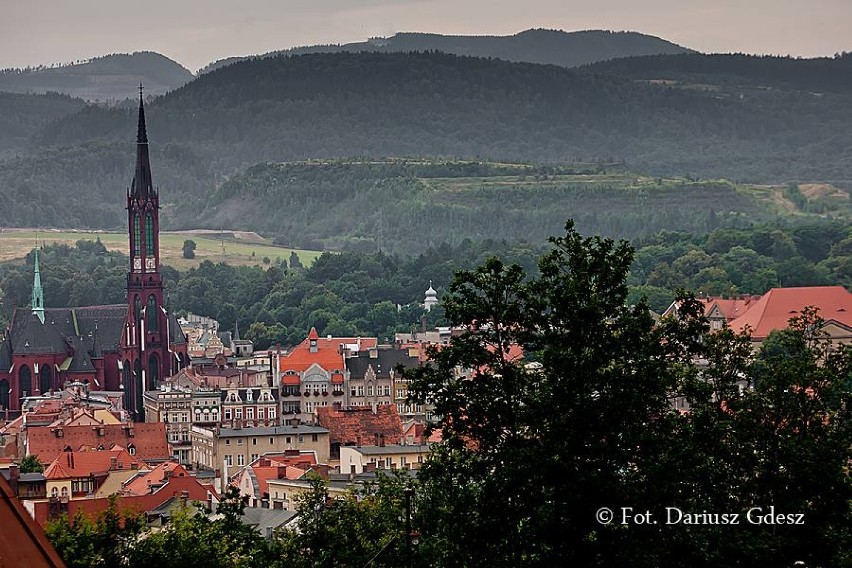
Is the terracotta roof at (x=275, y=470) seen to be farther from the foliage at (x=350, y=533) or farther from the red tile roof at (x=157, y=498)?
the foliage at (x=350, y=533)

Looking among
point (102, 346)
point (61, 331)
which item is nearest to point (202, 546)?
point (102, 346)

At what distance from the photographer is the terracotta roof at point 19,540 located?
15781 mm

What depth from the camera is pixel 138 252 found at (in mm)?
153125

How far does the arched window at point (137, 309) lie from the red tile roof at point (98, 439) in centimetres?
4048

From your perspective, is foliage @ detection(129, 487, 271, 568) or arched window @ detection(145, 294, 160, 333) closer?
foliage @ detection(129, 487, 271, 568)

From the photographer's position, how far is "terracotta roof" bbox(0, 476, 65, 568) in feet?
51.8

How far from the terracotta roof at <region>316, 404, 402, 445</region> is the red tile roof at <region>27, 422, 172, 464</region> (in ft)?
26.4

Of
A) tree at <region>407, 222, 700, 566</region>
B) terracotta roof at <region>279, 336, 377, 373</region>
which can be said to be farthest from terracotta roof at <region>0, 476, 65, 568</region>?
terracotta roof at <region>279, 336, 377, 373</region>

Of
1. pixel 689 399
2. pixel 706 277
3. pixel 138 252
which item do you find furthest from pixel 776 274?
pixel 689 399

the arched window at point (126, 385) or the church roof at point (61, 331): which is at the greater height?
the church roof at point (61, 331)

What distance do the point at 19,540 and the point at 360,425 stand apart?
8700cm

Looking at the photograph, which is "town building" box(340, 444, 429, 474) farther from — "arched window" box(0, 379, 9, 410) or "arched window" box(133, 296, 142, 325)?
"arched window" box(0, 379, 9, 410)

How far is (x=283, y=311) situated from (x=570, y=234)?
159 meters

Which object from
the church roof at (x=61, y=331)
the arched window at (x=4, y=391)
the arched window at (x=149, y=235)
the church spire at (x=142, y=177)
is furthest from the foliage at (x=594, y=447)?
the church spire at (x=142, y=177)
